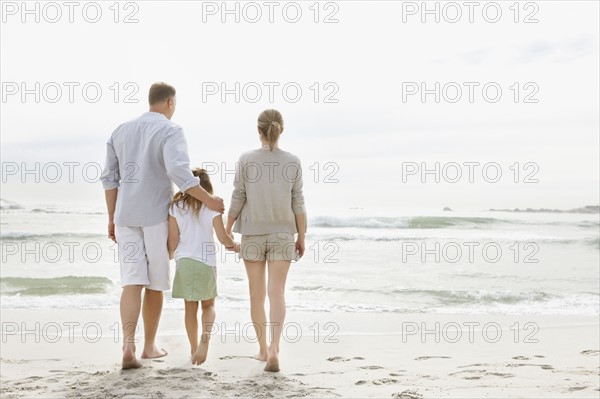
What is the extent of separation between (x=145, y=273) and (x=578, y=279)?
8262 millimetres

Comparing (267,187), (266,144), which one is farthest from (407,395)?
(266,144)

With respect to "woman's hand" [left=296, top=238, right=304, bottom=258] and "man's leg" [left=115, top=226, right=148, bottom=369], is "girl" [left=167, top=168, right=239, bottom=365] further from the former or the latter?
"woman's hand" [left=296, top=238, right=304, bottom=258]

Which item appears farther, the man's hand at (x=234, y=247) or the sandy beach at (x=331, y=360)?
the man's hand at (x=234, y=247)

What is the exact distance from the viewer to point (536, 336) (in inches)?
236

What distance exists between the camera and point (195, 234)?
421 centimetres

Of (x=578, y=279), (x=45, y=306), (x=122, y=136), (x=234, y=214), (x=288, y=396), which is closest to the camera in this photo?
(x=288, y=396)

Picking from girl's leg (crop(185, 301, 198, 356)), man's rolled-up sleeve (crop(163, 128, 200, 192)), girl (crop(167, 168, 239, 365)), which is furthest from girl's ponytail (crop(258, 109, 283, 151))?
girl's leg (crop(185, 301, 198, 356))

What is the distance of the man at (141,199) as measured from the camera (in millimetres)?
4031

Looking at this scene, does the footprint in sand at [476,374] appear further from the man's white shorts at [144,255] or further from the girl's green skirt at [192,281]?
the man's white shorts at [144,255]

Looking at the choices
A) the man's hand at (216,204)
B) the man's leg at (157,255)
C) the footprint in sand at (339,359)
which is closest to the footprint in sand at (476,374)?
the footprint in sand at (339,359)

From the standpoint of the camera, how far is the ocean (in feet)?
25.1

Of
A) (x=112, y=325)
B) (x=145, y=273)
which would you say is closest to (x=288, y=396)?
(x=145, y=273)

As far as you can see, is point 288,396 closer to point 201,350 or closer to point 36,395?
point 201,350

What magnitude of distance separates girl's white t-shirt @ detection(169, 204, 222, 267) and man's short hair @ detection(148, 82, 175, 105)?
71 cm
